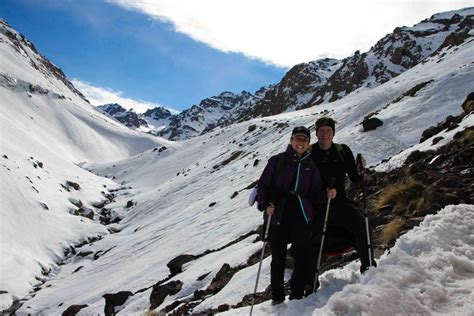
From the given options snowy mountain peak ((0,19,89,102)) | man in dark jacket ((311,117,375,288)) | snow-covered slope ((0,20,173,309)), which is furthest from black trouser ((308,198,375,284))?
snowy mountain peak ((0,19,89,102))

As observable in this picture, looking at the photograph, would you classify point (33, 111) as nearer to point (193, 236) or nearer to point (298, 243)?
point (193, 236)

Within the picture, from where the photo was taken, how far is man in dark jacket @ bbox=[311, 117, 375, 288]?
6691mm

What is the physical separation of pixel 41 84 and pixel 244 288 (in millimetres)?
155469

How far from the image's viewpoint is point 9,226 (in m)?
36.0

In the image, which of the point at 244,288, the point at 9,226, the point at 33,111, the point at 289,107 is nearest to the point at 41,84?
the point at 33,111

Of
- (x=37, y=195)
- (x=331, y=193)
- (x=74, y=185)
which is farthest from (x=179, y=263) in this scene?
(x=74, y=185)

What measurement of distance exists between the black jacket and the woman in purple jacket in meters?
0.30

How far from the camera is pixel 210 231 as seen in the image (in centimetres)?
2312

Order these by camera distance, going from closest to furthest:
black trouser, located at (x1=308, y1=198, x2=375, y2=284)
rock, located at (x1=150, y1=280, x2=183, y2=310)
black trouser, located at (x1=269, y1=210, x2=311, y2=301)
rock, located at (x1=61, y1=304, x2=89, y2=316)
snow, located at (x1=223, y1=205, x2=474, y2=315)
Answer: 1. snow, located at (x1=223, y1=205, x2=474, y2=315)
2. black trouser, located at (x1=308, y1=198, x2=375, y2=284)
3. black trouser, located at (x1=269, y1=210, x2=311, y2=301)
4. rock, located at (x1=150, y1=280, x2=183, y2=310)
5. rock, located at (x1=61, y1=304, x2=89, y2=316)

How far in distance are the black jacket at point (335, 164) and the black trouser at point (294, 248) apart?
2.79 ft

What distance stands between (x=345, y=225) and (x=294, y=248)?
0.89 metres

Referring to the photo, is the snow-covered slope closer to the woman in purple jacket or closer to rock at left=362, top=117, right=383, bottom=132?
rock at left=362, top=117, right=383, bottom=132

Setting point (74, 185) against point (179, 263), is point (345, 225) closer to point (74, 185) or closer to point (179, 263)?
point (179, 263)

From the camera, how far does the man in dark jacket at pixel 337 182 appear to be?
669cm
